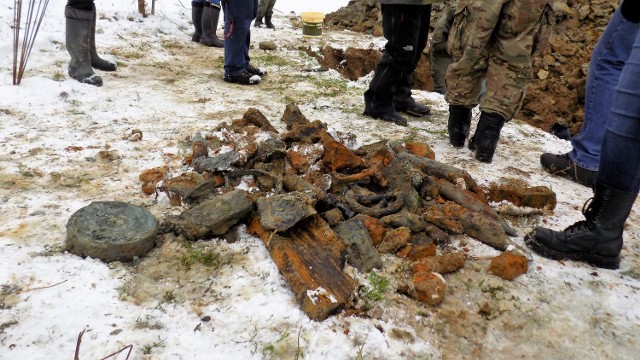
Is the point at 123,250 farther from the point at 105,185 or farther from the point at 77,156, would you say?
the point at 77,156

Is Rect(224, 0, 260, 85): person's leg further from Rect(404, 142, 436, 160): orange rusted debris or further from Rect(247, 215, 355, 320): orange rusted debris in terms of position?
Rect(247, 215, 355, 320): orange rusted debris

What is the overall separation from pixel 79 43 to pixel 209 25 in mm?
2859

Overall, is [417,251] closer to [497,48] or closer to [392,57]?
[497,48]

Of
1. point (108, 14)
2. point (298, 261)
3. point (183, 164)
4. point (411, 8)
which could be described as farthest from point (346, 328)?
point (108, 14)

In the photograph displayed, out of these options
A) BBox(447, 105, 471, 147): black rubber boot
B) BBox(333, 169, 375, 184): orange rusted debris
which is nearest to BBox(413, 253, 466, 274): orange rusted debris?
BBox(333, 169, 375, 184): orange rusted debris

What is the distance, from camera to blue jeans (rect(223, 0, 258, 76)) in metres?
4.28

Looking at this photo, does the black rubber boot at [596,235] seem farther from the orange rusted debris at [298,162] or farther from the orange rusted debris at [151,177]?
the orange rusted debris at [151,177]

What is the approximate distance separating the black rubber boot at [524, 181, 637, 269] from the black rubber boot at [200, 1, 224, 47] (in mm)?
5681

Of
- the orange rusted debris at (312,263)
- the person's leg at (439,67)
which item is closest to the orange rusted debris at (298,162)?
the orange rusted debris at (312,263)

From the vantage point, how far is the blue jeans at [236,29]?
428 centimetres

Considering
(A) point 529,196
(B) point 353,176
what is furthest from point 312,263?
(A) point 529,196

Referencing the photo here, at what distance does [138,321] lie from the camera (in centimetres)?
133

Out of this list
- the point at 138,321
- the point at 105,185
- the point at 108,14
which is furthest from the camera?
the point at 108,14

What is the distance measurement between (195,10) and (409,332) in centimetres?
651
